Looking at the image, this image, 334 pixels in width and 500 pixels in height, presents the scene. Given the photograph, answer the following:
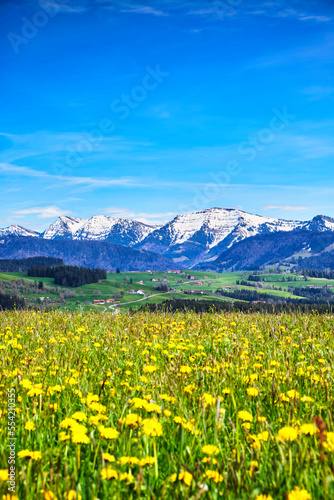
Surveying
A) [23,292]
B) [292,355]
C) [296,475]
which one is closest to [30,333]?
[292,355]

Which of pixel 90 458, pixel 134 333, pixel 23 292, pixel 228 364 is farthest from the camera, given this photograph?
pixel 23 292

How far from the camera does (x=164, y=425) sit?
415 cm

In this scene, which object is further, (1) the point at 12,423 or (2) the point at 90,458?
(1) the point at 12,423

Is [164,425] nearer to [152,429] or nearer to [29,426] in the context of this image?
[152,429]

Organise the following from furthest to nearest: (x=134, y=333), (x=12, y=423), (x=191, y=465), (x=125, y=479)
Answer: (x=134, y=333)
(x=12, y=423)
(x=191, y=465)
(x=125, y=479)

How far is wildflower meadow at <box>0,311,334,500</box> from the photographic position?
2797 mm

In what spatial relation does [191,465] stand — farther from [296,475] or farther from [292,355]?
[292,355]

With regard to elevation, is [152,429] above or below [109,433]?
above

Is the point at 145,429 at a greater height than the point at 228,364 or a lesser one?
greater

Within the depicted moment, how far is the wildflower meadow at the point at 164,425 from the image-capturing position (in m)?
2.80

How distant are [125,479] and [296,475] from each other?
1.58 meters

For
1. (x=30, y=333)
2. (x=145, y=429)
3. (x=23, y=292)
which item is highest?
(x=145, y=429)

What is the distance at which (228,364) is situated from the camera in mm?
6164

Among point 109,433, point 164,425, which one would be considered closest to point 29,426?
point 109,433
